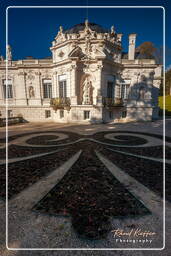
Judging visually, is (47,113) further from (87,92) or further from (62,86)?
(87,92)

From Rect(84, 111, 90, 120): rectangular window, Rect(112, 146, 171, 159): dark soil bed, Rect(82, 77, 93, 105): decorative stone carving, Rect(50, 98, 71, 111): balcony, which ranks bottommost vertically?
Rect(112, 146, 171, 159): dark soil bed

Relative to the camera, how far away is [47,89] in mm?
17641

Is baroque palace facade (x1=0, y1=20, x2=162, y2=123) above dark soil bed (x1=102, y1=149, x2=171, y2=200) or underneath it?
above

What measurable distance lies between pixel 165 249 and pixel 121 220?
0.68 meters

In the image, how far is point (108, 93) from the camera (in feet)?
53.6

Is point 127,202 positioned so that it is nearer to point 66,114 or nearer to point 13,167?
point 13,167

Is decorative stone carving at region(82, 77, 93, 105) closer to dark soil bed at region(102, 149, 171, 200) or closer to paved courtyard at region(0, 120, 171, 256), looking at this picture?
dark soil bed at region(102, 149, 171, 200)

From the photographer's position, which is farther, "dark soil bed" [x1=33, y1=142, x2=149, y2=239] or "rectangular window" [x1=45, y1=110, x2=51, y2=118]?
"rectangular window" [x1=45, y1=110, x2=51, y2=118]

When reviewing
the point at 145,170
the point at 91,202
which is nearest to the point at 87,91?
the point at 145,170

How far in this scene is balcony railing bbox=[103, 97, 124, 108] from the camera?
15410 mm

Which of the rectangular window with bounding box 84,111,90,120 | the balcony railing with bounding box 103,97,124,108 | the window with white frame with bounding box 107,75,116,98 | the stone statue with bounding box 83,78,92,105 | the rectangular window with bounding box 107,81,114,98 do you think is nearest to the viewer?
the rectangular window with bounding box 84,111,90,120

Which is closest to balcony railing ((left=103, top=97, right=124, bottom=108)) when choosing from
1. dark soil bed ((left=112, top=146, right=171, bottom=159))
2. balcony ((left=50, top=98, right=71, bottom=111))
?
balcony ((left=50, top=98, right=71, bottom=111))

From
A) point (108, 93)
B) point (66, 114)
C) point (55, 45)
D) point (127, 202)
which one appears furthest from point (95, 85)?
point (127, 202)

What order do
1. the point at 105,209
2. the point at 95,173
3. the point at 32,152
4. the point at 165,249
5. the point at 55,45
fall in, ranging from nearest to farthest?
the point at 165,249 → the point at 105,209 → the point at 95,173 → the point at 32,152 → the point at 55,45
